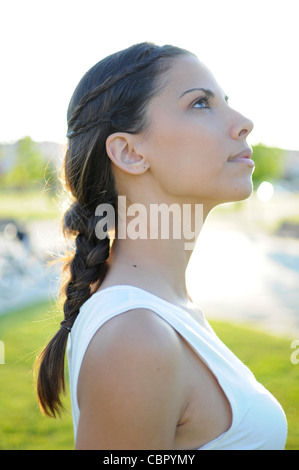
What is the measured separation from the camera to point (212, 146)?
1.75m

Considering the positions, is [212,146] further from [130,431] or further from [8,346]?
[8,346]

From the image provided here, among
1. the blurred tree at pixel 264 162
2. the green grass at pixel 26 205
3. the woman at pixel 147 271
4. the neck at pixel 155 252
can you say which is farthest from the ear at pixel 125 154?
the blurred tree at pixel 264 162

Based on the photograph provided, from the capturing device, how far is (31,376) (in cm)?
599

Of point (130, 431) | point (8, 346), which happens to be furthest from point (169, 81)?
point (8, 346)

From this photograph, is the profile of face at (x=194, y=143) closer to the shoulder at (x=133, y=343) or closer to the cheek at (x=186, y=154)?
the cheek at (x=186, y=154)

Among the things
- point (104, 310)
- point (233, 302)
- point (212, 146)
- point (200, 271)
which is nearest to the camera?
point (104, 310)

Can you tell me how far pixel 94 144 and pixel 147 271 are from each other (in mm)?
533

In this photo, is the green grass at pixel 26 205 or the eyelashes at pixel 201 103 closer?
the eyelashes at pixel 201 103

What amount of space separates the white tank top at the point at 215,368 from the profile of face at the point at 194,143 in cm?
44

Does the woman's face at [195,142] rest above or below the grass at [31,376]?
above

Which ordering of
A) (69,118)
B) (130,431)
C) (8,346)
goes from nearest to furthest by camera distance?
(130,431) → (69,118) → (8,346)

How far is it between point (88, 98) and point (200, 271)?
1322 centimetres

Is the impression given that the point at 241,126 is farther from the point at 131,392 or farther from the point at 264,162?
the point at 264,162

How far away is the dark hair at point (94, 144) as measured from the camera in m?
1.85
